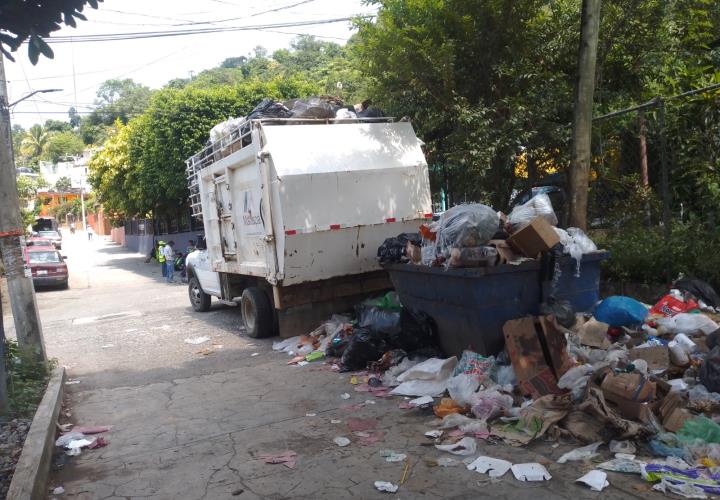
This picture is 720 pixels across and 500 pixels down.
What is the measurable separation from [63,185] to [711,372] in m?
77.2

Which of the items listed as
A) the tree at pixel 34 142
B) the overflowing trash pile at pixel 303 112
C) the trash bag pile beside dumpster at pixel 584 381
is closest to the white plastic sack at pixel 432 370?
the trash bag pile beside dumpster at pixel 584 381

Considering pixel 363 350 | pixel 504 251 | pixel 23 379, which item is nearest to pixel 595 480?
pixel 504 251

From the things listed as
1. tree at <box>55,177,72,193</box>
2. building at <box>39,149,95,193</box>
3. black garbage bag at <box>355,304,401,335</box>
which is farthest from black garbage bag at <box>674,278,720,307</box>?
tree at <box>55,177,72,193</box>

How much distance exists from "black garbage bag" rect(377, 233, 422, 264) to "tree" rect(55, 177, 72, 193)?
2866 inches

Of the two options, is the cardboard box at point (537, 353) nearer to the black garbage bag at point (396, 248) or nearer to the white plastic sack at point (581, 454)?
the white plastic sack at point (581, 454)

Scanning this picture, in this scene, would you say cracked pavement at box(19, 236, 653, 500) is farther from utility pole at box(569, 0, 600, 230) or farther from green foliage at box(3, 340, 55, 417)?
utility pole at box(569, 0, 600, 230)

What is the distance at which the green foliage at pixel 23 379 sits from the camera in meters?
5.41

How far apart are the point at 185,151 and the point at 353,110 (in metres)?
12.0

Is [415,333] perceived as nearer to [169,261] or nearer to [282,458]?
[282,458]

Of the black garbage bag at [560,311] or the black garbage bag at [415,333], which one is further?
the black garbage bag at [415,333]

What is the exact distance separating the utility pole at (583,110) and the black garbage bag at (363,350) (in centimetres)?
264

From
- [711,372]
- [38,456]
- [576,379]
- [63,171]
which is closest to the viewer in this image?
[38,456]

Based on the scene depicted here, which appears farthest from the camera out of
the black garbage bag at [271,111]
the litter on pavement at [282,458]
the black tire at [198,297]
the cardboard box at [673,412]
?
the black tire at [198,297]

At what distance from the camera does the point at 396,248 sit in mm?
6875
